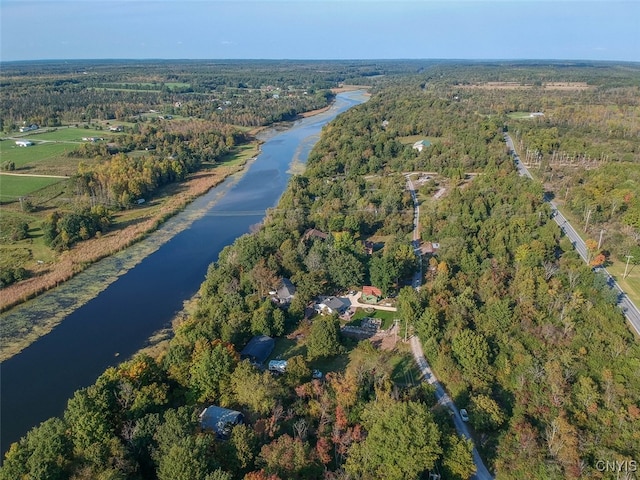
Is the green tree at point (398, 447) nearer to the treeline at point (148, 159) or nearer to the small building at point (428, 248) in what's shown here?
the small building at point (428, 248)

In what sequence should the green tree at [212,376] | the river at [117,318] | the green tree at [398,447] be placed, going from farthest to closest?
the river at [117,318] → the green tree at [212,376] → the green tree at [398,447]

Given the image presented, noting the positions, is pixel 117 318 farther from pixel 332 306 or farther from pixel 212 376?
pixel 332 306

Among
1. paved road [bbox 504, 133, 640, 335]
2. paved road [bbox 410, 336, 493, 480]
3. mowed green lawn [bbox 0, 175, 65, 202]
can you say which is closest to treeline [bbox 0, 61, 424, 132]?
Answer: mowed green lawn [bbox 0, 175, 65, 202]

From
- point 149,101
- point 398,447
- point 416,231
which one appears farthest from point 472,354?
point 149,101

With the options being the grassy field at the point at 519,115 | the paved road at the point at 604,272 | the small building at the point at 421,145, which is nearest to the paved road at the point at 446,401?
the paved road at the point at 604,272

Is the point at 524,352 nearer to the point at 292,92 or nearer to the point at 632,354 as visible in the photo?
the point at 632,354
